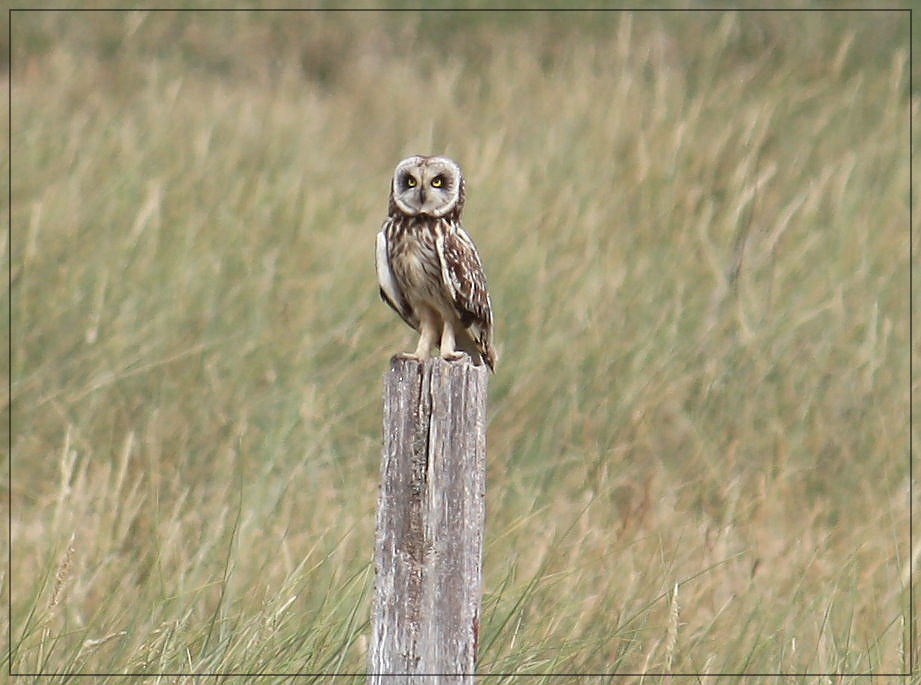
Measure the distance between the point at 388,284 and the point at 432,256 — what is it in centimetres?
14

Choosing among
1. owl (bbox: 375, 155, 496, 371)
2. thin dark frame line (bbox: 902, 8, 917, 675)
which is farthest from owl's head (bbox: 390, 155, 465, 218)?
thin dark frame line (bbox: 902, 8, 917, 675)

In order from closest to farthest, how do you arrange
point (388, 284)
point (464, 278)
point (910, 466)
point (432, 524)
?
1. point (432, 524)
2. point (464, 278)
3. point (388, 284)
4. point (910, 466)

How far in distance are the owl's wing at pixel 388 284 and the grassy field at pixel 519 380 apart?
55cm

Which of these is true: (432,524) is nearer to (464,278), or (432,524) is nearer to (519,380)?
(464,278)

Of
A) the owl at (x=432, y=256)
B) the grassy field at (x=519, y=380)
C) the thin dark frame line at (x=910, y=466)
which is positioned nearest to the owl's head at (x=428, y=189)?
the owl at (x=432, y=256)

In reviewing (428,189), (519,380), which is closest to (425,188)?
(428,189)

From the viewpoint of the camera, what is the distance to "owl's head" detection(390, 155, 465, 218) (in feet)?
9.91

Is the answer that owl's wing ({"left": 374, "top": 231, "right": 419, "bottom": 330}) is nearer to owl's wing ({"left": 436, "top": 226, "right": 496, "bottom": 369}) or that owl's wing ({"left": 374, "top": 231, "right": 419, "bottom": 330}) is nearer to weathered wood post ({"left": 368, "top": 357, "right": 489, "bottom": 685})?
owl's wing ({"left": 436, "top": 226, "right": 496, "bottom": 369})

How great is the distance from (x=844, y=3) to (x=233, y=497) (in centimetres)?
628

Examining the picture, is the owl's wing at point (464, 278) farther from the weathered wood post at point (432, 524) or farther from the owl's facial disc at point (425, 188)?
the weathered wood post at point (432, 524)

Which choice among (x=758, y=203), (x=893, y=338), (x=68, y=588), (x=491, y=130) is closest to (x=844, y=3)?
(x=491, y=130)

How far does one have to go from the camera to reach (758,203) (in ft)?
18.6

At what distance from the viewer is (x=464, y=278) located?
3.03m

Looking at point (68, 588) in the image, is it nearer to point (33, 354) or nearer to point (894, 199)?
point (33, 354)
